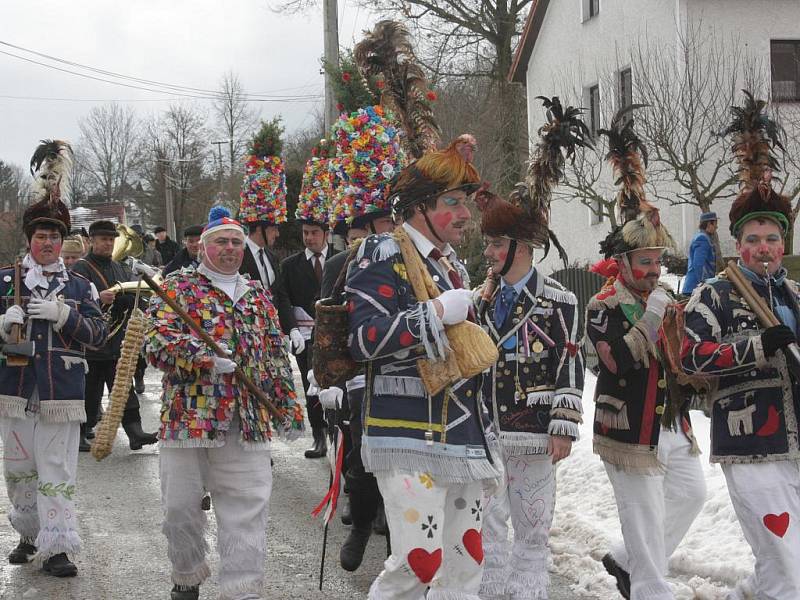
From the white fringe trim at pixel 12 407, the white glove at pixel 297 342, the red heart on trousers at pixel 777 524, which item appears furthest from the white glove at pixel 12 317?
the red heart on trousers at pixel 777 524

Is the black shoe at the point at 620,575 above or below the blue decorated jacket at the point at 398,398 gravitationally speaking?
below

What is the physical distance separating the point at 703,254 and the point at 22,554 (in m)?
8.90

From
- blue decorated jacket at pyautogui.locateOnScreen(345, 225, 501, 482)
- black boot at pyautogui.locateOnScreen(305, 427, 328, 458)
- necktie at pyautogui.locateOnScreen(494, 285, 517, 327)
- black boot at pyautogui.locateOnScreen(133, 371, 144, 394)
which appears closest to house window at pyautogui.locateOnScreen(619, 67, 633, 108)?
black boot at pyautogui.locateOnScreen(133, 371, 144, 394)

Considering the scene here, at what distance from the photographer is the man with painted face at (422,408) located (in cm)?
396

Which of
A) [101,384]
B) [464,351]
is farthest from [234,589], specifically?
[101,384]

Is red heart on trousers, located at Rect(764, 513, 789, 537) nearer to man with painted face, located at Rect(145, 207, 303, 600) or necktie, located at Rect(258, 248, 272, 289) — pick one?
man with painted face, located at Rect(145, 207, 303, 600)

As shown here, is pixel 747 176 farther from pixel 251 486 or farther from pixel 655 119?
pixel 655 119

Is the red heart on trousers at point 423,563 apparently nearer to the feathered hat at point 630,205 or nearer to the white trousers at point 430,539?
the white trousers at point 430,539

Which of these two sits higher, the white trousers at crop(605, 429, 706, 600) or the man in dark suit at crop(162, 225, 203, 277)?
the man in dark suit at crop(162, 225, 203, 277)

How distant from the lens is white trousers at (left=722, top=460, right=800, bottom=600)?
4.46 m

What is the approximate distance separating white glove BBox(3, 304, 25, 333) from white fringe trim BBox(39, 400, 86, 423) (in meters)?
0.49

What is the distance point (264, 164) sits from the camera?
35.2 feet

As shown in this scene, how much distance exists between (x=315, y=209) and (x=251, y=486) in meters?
4.33

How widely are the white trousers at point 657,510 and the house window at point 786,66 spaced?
19.4 metres
